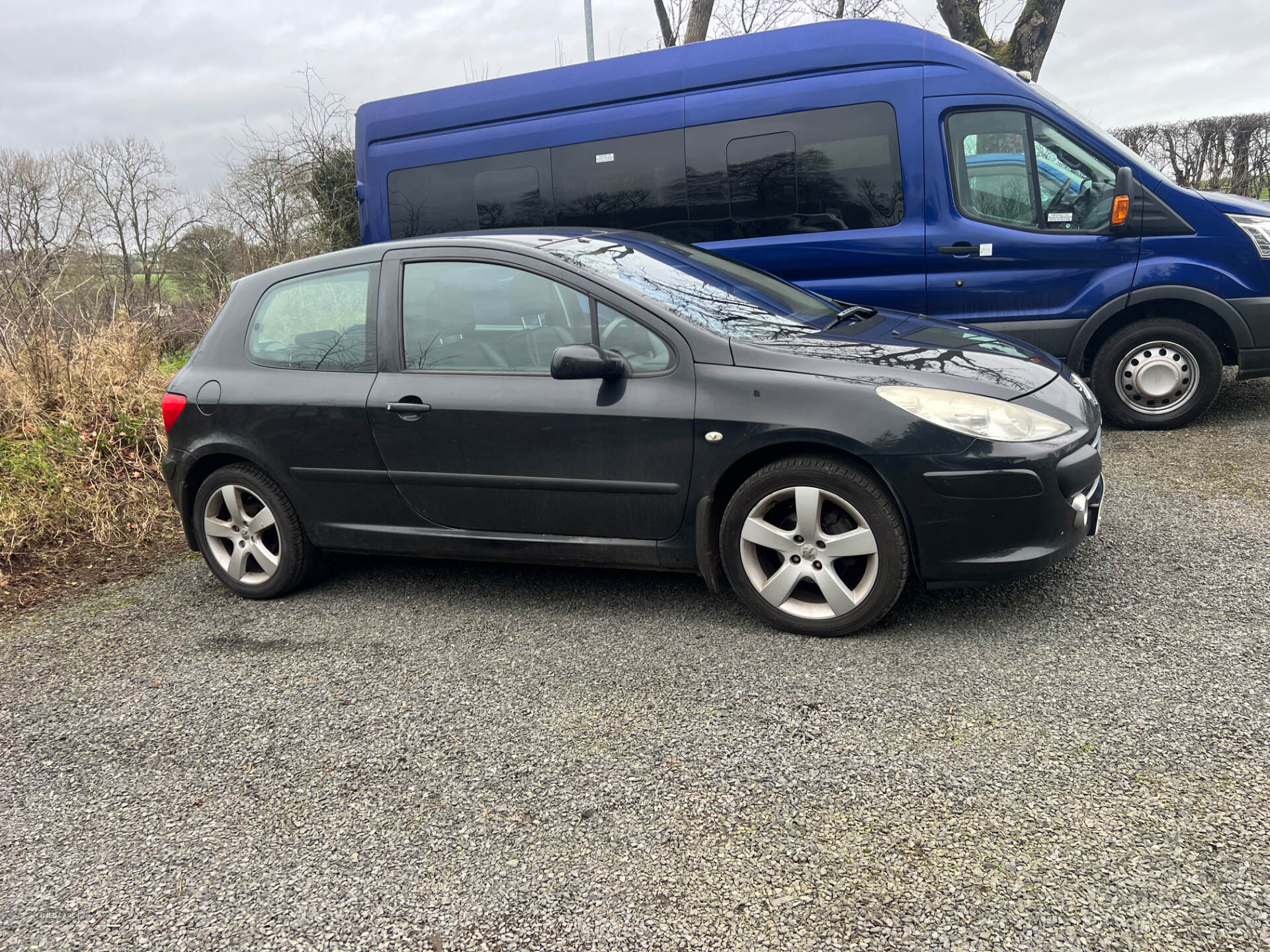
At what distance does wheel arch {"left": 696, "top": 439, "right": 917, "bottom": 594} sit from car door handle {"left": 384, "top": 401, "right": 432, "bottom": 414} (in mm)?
1204

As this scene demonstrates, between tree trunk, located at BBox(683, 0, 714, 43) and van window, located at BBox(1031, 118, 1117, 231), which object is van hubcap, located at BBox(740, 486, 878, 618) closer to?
van window, located at BBox(1031, 118, 1117, 231)

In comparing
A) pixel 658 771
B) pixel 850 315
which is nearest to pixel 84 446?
pixel 850 315

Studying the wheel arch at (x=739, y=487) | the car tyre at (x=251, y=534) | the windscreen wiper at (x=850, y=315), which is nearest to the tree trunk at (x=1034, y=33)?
the windscreen wiper at (x=850, y=315)

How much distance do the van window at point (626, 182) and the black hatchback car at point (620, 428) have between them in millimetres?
2621

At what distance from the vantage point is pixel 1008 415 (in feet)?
10.5

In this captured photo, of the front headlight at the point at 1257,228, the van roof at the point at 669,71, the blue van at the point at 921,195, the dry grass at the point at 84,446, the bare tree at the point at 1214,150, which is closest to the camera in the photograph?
the dry grass at the point at 84,446

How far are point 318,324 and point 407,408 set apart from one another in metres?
0.70

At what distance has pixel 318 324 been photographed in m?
4.20

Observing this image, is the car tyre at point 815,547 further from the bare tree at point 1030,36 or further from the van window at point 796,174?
the bare tree at point 1030,36

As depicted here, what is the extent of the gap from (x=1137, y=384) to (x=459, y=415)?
4528mm

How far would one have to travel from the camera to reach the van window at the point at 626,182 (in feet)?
22.7

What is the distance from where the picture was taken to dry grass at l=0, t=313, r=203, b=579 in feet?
17.9

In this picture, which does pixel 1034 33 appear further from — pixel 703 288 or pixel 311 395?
pixel 311 395

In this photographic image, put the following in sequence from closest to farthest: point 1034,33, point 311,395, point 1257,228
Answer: point 311,395 < point 1257,228 < point 1034,33
